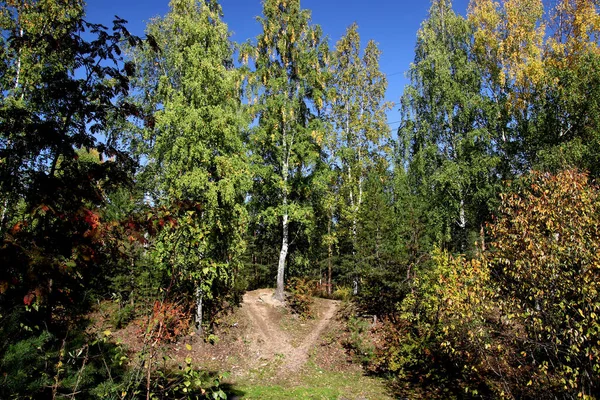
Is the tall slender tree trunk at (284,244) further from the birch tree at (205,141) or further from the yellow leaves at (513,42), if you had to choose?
the yellow leaves at (513,42)

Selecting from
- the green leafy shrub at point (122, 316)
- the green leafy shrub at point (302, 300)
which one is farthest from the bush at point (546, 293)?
the green leafy shrub at point (122, 316)

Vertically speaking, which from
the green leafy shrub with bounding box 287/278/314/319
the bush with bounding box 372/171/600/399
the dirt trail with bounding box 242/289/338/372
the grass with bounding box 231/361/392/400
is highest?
the bush with bounding box 372/171/600/399

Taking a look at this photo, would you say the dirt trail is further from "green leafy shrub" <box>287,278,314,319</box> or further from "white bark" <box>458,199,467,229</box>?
"white bark" <box>458,199,467,229</box>

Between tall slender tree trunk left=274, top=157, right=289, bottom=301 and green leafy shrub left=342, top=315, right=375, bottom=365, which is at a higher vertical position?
tall slender tree trunk left=274, top=157, right=289, bottom=301

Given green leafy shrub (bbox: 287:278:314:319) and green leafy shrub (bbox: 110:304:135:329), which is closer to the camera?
green leafy shrub (bbox: 110:304:135:329)

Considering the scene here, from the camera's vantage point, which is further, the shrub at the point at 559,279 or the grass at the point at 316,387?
the grass at the point at 316,387

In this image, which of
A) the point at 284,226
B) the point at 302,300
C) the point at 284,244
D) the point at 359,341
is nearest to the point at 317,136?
the point at 284,226

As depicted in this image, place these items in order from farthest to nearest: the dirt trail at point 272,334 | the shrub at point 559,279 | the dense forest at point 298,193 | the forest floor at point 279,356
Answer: the dirt trail at point 272,334, the forest floor at point 279,356, the shrub at point 559,279, the dense forest at point 298,193

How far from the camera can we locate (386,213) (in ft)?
59.4

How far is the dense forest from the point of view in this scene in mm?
2998

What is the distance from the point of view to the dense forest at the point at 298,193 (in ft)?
9.84

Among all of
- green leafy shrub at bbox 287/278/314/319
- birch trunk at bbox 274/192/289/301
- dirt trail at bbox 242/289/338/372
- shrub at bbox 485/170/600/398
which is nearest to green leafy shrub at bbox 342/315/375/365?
dirt trail at bbox 242/289/338/372

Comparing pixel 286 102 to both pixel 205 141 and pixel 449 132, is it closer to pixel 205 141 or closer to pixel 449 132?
pixel 205 141

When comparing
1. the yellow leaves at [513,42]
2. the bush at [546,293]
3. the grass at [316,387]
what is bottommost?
the grass at [316,387]
